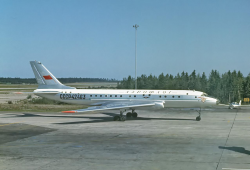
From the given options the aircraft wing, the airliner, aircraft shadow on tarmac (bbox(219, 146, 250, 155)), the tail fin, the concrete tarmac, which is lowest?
the concrete tarmac

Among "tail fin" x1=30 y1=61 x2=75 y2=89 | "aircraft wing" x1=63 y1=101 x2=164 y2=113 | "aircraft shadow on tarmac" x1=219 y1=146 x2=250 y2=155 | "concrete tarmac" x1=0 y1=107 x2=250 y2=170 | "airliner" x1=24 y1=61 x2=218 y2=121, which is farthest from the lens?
"tail fin" x1=30 y1=61 x2=75 y2=89

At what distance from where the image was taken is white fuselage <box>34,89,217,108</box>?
113 feet

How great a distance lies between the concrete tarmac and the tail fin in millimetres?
9707

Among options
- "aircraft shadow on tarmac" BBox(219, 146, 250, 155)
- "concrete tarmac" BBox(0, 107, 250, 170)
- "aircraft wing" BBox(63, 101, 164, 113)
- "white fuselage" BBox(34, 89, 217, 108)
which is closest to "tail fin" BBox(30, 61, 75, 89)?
"white fuselage" BBox(34, 89, 217, 108)

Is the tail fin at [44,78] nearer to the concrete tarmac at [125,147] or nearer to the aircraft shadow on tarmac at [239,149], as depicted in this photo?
the concrete tarmac at [125,147]

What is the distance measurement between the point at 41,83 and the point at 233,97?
3017 inches

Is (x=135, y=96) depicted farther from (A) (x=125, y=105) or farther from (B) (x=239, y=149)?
(B) (x=239, y=149)

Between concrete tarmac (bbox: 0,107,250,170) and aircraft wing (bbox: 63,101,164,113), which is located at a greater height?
aircraft wing (bbox: 63,101,164,113)

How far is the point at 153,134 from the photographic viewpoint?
2373 centimetres

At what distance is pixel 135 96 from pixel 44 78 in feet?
38.3

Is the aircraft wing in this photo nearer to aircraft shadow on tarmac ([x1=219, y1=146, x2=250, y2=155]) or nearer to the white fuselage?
the white fuselage

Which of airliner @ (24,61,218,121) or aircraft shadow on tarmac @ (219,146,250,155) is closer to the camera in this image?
aircraft shadow on tarmac @ (219,146,250,155)

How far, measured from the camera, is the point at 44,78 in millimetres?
37281

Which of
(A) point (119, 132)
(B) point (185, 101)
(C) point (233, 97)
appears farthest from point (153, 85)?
(A) point (119, 132)
